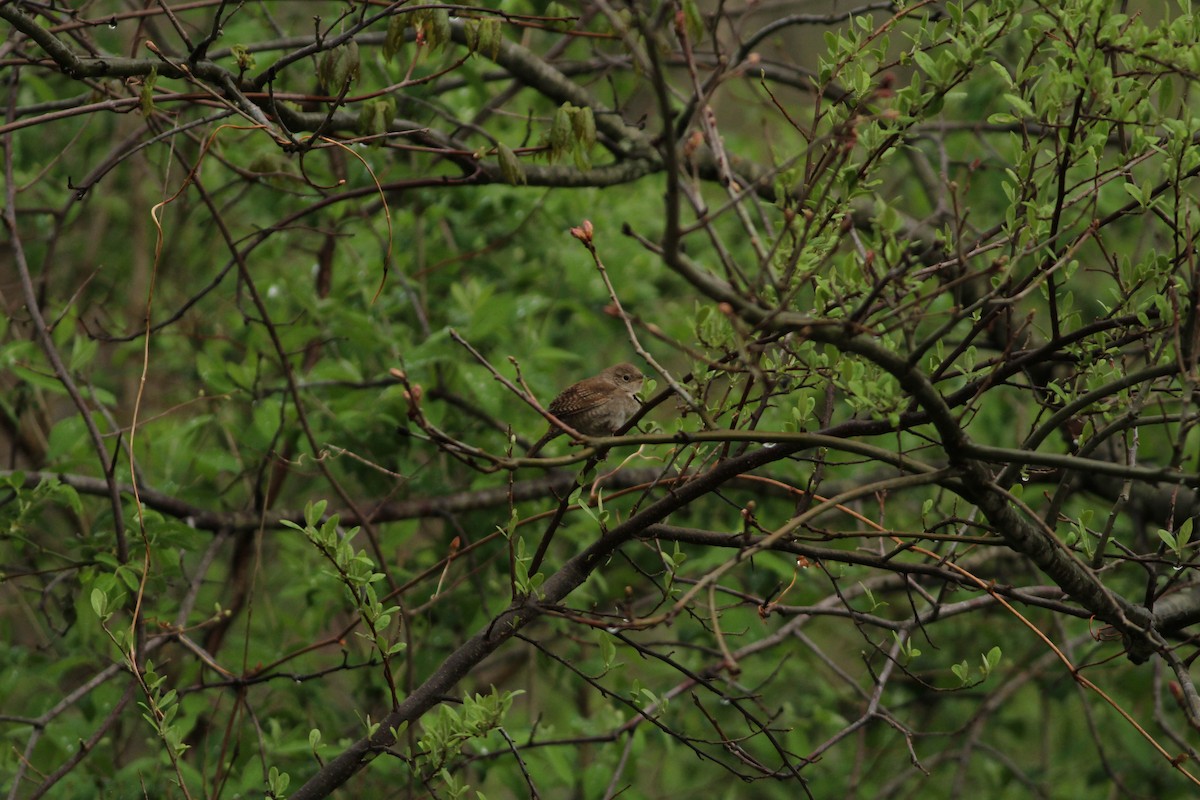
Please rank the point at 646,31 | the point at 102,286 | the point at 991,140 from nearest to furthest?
the point at 646,31 → the point at 991,140 → the point at 102,286

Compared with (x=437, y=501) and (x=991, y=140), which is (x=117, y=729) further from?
(x=991, y=140)

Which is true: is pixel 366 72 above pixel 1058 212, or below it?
below

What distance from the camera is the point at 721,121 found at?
35.0 ft

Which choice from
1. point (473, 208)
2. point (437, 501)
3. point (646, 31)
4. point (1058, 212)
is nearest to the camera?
point (646, 31)

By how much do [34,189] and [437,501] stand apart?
3.15m

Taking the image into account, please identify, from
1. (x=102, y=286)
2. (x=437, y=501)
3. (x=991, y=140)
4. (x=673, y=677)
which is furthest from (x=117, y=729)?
(x=991, y=140)

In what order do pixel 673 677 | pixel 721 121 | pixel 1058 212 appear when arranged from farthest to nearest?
pixel 721 121 < pixel 673 677 < pixel 1058 212

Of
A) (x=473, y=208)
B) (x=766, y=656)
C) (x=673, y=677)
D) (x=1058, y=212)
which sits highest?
(x=1058, y=212)

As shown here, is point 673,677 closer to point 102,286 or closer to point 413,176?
point 413,176

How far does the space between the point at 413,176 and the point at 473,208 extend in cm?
82

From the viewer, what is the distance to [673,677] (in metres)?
6.50

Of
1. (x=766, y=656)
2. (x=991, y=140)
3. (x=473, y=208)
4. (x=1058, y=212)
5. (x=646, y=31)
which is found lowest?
(x=766, y=656)

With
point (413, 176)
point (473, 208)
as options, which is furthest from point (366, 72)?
point (473, 208)

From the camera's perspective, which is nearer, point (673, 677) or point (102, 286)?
point (673, 677)
